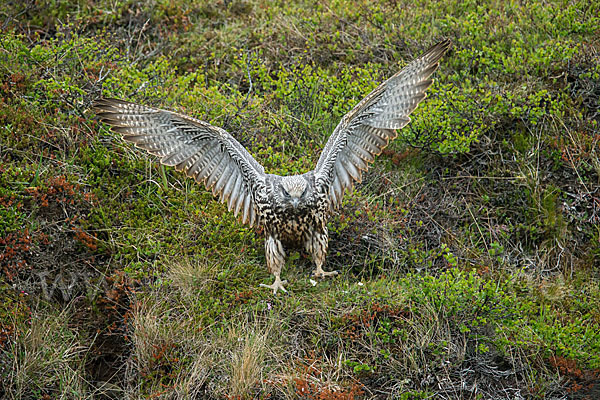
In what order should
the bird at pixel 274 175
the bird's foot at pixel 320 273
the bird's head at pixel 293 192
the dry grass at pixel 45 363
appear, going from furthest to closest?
the bird's foot at pixel 320 273, the bird at pixel 274 175, the bird's head at pixel 293 192, the dry grass at pixel 45 363

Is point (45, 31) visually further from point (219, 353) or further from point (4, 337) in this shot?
point (219, 353)

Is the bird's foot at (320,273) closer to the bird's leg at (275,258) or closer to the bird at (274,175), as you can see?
the bird at (274,175)

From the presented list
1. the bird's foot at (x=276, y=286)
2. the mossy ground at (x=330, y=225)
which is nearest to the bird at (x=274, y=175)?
the bird's foot at (x=276, y=286)

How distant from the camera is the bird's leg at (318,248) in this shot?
18.6 feet

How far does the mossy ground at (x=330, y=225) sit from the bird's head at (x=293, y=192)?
0.80m

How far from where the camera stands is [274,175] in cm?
569

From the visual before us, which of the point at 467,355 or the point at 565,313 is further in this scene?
the point at 565,313

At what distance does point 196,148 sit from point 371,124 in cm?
164

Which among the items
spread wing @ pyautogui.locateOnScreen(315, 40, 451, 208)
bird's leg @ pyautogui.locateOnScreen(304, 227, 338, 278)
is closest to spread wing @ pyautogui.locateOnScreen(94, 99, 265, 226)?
bird's leg @ pyautogui.locateOnScreen(304, 227, 338, 278)

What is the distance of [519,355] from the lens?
5297 mm

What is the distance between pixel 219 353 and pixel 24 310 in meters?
1.64

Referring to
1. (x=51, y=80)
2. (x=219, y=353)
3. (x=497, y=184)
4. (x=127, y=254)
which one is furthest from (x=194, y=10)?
(x=219, y=353)

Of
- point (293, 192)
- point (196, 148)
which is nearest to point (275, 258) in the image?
point (293, 192)

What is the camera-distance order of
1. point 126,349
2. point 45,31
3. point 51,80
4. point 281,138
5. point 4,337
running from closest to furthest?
point 4,337, point 126,349, point 51,80, point 281,138, point 45,31
